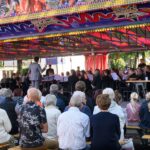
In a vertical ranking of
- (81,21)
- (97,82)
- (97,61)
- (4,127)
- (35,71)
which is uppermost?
(81,21)

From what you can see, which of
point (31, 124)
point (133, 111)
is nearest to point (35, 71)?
point (133, 111)

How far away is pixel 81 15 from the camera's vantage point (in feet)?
34.9

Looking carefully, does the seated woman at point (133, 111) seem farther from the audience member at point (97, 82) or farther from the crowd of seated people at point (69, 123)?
the audience member at point (97, 82)

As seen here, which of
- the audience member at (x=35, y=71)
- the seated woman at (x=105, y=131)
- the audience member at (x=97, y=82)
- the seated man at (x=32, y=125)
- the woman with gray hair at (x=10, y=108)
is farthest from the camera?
the audience member at (x=97, y=82)

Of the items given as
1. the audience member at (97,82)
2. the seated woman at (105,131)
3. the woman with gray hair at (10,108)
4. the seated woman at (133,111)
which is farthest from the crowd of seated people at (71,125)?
the audience member at (97,82)

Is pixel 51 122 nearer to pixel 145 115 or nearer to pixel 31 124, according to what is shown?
pixel 31 124

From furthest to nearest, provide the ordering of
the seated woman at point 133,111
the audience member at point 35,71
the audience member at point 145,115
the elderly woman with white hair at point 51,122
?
1. the audience member at point 35,71
2. the seated woman at point 133,111
3. the audience member at point 145,115
4. the elderly woman with white hair at point 51,122

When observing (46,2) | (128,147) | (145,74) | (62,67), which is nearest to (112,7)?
(46,2)

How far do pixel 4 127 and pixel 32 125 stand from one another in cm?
91

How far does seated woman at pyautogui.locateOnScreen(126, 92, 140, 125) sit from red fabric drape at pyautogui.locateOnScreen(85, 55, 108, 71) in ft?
54.1

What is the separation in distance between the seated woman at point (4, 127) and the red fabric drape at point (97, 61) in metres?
17.9

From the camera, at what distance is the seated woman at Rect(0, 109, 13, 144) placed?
5.66 meters

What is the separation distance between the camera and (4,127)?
5781 mm

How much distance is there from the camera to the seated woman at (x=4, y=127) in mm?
5656
